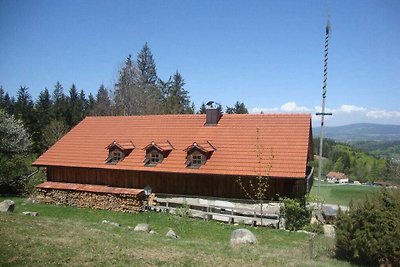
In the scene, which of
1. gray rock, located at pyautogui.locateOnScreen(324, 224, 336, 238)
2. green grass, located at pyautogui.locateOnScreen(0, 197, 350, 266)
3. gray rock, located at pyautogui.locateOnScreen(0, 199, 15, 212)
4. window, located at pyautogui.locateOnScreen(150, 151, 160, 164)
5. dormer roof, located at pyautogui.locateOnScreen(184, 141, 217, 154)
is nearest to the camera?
green grass, located at pyautogui.locateOnScreen(0, 197, 350, 266)

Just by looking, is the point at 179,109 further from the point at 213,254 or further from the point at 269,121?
the point at 213,254

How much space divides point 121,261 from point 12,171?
21491mm

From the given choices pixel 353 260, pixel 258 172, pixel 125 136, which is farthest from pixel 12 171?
pixel 353 260

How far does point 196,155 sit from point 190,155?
372 mm

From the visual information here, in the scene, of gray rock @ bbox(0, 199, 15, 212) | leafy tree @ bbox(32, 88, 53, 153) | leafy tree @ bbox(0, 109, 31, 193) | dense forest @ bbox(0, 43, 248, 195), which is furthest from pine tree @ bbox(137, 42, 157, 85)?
gray rock @ bbox(0, 199, 15, 212)

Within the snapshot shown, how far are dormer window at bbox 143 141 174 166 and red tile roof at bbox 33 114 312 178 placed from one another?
35 centimetres

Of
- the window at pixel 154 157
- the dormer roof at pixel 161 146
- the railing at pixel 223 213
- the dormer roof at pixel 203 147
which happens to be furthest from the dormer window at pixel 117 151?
the dormer roof at pixel 203 147

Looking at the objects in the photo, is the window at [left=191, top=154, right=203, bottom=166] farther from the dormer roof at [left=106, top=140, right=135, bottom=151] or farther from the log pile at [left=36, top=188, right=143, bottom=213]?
the dormer roof at [left=106, top=140, right=135, bottom=151]

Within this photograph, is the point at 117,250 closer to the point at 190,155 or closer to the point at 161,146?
the point at 190,155

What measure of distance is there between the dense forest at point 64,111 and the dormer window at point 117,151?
335 inches

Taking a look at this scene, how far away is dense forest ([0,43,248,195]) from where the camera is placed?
2899 cm

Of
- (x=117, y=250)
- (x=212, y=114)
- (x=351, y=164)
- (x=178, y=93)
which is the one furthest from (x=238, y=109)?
(x=117, y=250)

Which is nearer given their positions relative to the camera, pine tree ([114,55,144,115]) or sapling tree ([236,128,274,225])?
sapling tree ([236,128,274,225])

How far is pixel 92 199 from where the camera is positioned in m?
23.0
